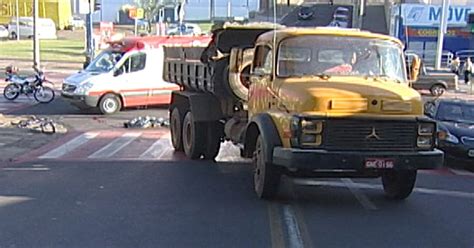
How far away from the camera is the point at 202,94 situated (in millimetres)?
14039

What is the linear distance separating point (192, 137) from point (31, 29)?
64379 mm

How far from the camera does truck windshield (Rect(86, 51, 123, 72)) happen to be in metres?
24.0

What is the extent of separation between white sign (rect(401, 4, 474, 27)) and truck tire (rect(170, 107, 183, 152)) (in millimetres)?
40626

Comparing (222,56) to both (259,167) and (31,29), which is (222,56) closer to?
(259,167)

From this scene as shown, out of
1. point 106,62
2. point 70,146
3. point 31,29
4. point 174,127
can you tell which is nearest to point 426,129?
point 174,127

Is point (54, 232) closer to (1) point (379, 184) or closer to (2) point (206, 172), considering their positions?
(2) point (206, 172)

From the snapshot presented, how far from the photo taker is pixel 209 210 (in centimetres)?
920

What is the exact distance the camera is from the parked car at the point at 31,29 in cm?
7106

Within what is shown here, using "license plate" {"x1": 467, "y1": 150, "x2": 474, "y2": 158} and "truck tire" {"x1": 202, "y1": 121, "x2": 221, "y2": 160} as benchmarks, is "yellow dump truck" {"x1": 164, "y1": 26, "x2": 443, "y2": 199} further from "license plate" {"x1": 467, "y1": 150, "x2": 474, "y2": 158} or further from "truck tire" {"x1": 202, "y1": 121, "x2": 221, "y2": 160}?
"license plate" {"x1": 467, "y1": 150, "x2": 474, "y2": 158}

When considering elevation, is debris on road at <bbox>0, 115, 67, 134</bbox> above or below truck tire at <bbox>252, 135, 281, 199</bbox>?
below

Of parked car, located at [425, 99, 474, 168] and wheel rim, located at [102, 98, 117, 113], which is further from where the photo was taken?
wheel rim, located at [102, 98, 117, 113]

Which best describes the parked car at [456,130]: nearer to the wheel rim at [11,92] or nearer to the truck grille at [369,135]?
the truck grille at [369,135]

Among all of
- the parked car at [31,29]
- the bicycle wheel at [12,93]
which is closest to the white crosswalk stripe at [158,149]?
the bicycle wheel at [12,93]

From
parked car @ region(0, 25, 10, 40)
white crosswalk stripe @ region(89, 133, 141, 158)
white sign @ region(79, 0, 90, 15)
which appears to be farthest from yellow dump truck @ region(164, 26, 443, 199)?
parked car @ region(0, 25, 10, 40)
